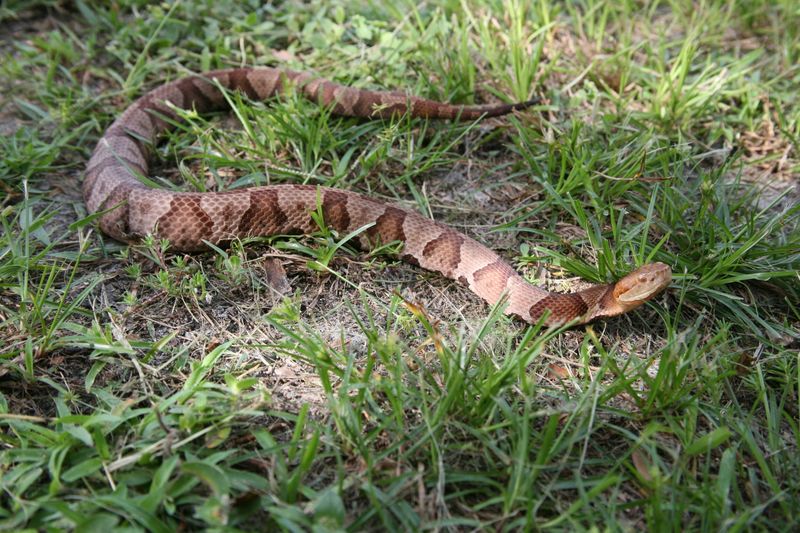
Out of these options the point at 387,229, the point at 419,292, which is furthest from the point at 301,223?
the point at 419,292

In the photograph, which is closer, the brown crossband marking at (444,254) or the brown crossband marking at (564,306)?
the brown crossband marking at (564,306)

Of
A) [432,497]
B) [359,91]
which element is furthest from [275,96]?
[432,497]

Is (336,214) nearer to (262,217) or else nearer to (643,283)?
(262,217)

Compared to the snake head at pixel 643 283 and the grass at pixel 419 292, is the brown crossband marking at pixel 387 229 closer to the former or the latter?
the grass at pixel 419 292

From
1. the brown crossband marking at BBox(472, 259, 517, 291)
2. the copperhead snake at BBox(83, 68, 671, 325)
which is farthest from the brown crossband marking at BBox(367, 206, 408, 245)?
the brown crossband marking at BBox(472, 259, 517, 291)

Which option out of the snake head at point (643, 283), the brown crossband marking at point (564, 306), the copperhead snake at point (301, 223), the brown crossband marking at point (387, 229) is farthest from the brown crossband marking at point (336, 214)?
the snake head at point (643, 283)

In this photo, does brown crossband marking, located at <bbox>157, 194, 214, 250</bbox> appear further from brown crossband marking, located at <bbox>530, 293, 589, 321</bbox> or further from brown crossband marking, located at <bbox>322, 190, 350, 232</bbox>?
brown crossband marking, located at <bbox>530, 293, 589, 321</bbox>
